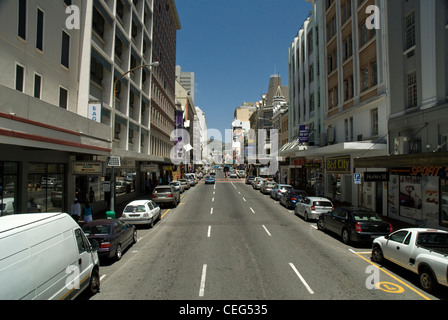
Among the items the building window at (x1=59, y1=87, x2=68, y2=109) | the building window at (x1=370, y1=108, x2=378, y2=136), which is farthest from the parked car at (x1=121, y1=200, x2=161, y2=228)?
the building window at (x1=370, y1=108, x2=378, y2=136)

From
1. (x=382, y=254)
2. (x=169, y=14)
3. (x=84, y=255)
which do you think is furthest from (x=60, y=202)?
(x=169, y=14)

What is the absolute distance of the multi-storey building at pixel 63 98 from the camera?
11.7 metres

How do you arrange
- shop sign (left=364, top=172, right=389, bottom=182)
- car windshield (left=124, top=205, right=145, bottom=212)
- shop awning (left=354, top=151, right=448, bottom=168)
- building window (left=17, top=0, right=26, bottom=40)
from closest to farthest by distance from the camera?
shop awning (left=354, top=151, right=448, bottom=168) < building window (left=17, top=0, right=26, bottom=40) < car windshield (left=124, top=205, right=145, bottom=212) < shop sign (left=364, top=172, right=389, bottom=182)

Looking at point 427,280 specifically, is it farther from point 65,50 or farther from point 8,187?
point 65,50

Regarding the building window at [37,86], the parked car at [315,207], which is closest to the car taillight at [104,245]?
the building window at [37,86]

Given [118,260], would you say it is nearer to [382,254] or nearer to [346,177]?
[382,254]

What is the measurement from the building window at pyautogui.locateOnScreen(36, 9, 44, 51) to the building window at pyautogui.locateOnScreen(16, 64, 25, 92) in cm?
176

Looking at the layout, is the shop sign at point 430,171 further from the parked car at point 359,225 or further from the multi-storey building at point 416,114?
the parked car at point 359,225

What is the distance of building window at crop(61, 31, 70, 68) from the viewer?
1669cm

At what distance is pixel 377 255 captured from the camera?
33.5 feet

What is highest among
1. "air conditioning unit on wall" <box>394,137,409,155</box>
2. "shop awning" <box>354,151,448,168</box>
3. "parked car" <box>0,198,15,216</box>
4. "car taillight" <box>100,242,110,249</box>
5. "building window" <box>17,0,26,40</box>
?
"building window" <box>17,0,26,40</box>

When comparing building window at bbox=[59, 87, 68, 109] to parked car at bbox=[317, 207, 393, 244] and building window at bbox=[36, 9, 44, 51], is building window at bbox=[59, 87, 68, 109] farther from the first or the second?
parked car at bbox=[317, 207, 393, 244]

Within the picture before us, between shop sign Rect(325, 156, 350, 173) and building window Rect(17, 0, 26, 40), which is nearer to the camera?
building window Rect(17, 0, 26, 40)

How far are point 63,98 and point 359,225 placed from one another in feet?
55.7
